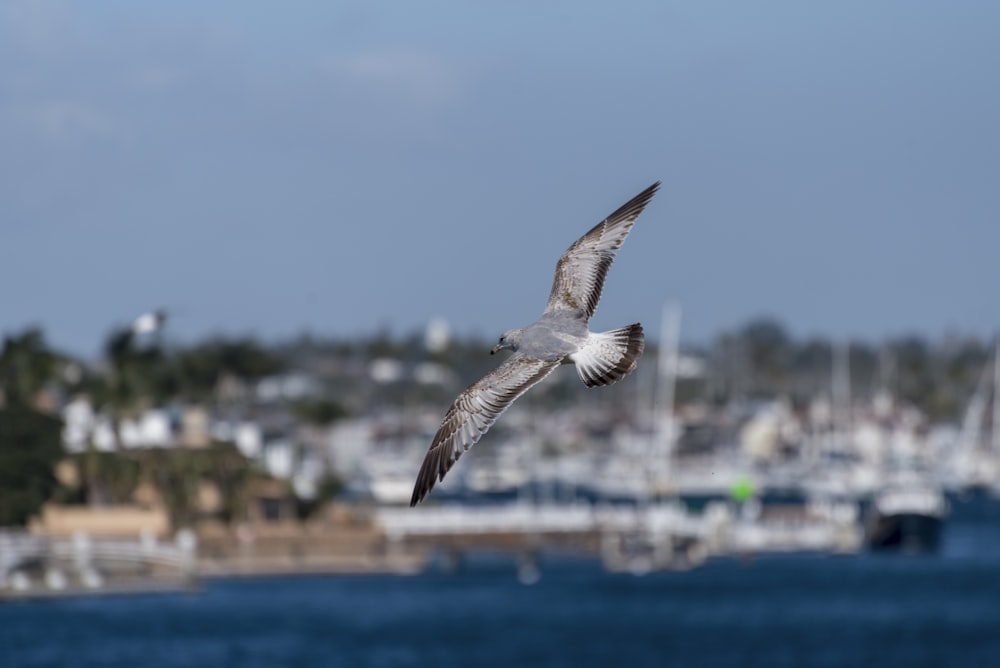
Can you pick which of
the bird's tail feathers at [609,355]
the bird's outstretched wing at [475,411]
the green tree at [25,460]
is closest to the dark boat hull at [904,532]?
the green tree at [25,460]

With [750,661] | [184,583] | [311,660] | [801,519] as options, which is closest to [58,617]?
[184,583]

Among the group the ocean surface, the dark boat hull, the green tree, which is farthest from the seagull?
the dark boat hull

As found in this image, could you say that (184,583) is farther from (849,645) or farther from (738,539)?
(738,539)

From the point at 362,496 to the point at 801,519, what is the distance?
47.5m

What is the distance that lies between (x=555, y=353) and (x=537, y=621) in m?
71.3

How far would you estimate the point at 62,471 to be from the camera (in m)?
88.7

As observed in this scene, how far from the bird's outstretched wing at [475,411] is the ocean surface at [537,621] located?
173 ft

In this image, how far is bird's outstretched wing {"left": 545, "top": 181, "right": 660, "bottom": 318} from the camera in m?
15.9

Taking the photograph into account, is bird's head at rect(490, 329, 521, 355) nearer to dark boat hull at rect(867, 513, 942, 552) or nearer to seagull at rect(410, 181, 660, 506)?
seagull at rect(410, 181, 660, 506)

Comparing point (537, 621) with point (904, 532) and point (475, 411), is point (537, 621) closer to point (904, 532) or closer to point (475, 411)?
point (904, 532)

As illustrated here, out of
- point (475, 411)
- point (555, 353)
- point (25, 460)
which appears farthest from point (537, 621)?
point (555, 353)

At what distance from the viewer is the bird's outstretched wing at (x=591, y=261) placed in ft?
52.3

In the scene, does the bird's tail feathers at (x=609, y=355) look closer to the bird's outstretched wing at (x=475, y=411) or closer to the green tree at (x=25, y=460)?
the bird's outstretched wing at (x=475, y=411)

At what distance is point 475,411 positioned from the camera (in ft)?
50.0
